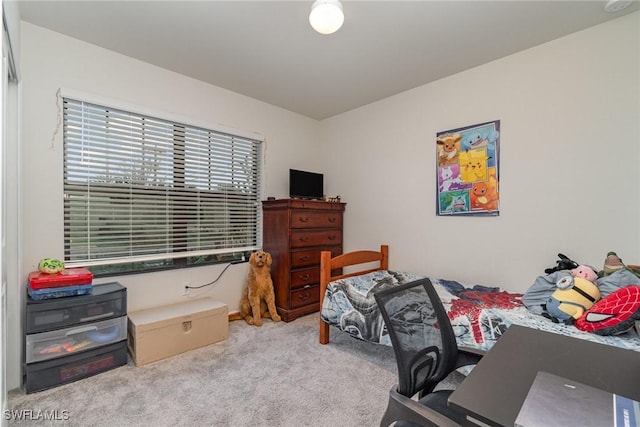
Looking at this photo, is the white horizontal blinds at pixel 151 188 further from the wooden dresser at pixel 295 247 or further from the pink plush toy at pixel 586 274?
the pink plush toy at pixel 586 274

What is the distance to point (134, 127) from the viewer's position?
2701mm

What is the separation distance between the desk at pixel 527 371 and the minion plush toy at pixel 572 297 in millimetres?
840

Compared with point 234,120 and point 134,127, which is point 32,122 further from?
point 234,120

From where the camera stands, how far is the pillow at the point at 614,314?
5.05 feet

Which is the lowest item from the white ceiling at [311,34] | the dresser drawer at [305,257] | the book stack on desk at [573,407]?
the dresser drawer at [305,257]

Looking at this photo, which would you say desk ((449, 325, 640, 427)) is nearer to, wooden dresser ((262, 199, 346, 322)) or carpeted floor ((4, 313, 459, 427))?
carpeted floor ((4, 313, 459, 427))

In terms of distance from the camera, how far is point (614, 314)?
1575 mm

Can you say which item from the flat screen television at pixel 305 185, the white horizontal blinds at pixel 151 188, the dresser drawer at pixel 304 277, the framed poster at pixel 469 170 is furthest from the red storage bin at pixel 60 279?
the framed poster at pixel 469 170

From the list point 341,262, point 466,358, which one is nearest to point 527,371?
point 466,358

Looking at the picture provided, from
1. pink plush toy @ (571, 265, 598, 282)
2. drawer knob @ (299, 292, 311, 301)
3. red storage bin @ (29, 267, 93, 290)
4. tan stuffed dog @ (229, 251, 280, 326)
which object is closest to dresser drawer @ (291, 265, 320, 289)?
drawer knob @ (299, 292, 311, 301)

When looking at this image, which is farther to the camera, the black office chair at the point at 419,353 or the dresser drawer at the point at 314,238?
the dresser drawer at the point at 314,238

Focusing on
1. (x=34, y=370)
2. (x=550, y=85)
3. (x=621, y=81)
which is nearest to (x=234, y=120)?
(x=34, y=370)

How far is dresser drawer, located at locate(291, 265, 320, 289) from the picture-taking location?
11.0ft

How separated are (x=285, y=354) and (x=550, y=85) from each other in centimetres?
312
